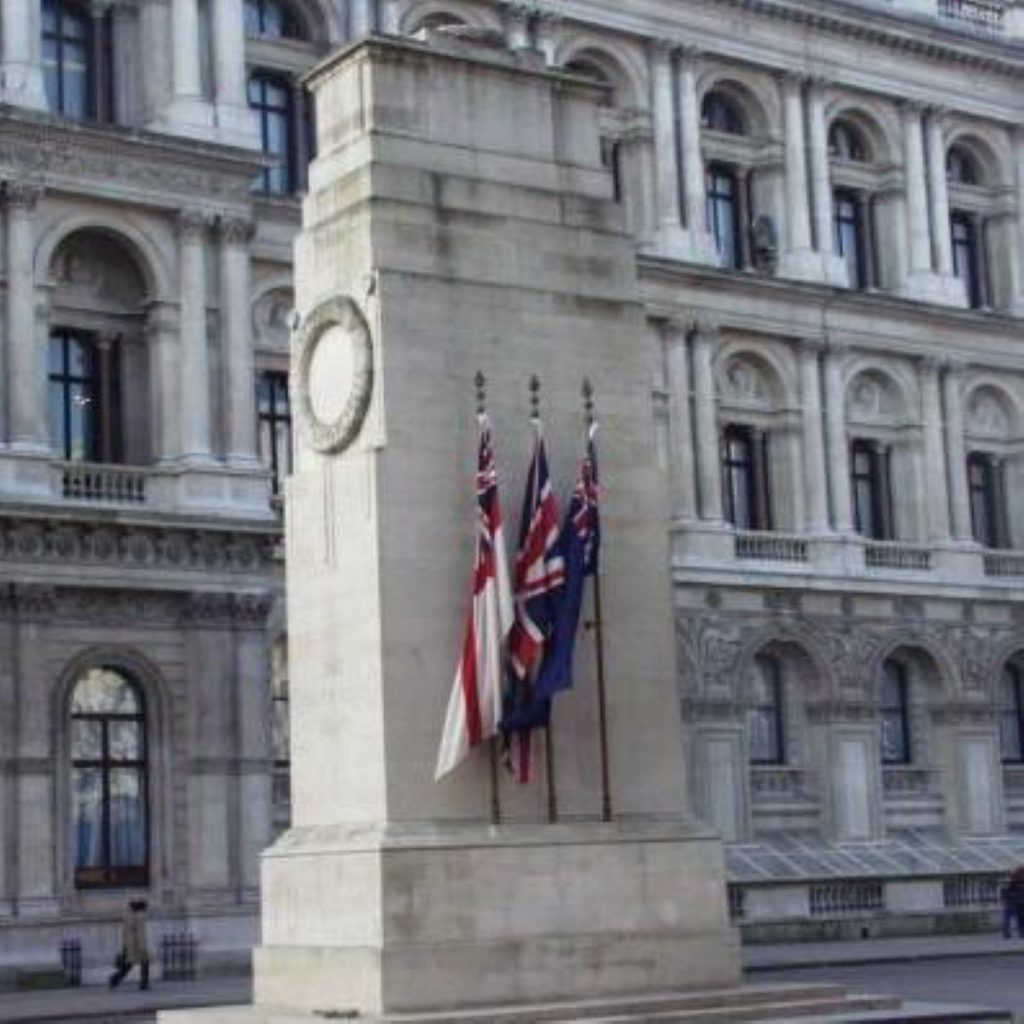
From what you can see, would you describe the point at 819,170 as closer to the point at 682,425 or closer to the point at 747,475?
the point at 747,475

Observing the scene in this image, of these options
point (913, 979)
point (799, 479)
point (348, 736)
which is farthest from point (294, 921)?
point (799, 479)

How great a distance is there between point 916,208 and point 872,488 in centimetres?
652

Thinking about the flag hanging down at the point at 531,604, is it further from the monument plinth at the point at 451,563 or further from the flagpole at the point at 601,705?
the flagpole at the point at 601,705

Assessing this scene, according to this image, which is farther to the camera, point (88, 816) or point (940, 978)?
point (88, 816)

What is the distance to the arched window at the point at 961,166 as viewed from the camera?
56.9 m

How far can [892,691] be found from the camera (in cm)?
5272

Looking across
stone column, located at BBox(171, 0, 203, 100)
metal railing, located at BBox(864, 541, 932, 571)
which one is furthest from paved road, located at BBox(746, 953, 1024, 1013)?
stone column, located at BBox(171, 0, 203, 100)

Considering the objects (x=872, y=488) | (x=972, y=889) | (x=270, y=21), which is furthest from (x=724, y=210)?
(x=972, y=889)

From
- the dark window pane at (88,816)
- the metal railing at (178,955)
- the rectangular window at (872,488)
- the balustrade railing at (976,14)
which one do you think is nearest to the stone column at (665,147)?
the rectangular window at (872,488)

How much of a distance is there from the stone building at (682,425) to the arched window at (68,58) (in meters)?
0.09

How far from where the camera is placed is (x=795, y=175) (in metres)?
52.8

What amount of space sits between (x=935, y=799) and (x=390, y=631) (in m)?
34.4

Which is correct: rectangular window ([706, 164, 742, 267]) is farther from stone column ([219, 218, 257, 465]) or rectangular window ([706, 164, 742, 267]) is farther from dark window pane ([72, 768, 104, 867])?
dark window pane ([72, 768, 104, 867])

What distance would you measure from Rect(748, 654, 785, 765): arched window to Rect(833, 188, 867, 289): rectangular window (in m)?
9.41
